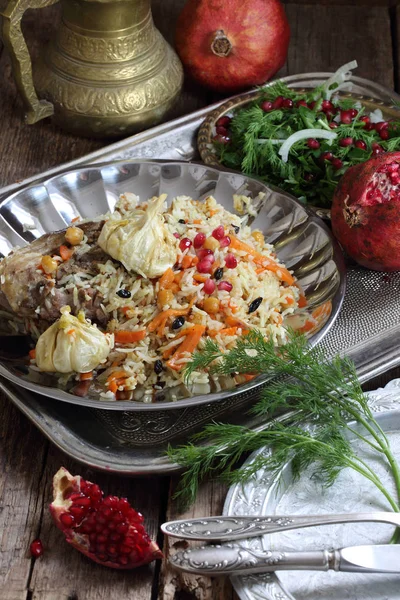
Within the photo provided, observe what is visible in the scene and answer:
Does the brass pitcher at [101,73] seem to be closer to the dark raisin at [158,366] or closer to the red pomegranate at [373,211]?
the red pomegranate at [373,211]

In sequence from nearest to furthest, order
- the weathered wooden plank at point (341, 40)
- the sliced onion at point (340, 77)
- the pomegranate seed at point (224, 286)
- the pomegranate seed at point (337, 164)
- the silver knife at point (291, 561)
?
the silver knife at point (291, 561), the pomegranate seed at point (224, 286), the pomegranate seed at point (337, 164), the sliced onion at point (340, 77), the weathered wooden plank at point (341, 40)

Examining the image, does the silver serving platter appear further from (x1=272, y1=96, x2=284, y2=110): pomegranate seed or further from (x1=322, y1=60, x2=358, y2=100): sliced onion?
(x1=322, y1=60, x2=358, y2=100): sliced onion

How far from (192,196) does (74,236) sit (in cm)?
70

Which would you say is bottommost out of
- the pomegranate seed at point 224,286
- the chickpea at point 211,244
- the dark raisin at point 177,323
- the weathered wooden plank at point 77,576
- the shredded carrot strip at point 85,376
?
the weathered wooden plank at point 77,576

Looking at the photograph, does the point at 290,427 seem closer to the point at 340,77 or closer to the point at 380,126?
the point at 380,126

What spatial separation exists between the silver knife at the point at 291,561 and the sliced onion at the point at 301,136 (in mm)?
1718

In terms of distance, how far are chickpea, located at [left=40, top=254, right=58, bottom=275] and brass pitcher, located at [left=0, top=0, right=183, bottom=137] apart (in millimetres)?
1270

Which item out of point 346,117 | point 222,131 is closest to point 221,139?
point 222,131

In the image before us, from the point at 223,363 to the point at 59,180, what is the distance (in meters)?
1.07

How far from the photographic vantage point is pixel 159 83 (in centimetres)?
364

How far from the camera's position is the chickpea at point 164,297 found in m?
2.45

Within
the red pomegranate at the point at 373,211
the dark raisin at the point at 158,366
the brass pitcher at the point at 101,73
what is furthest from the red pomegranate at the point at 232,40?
the dark raisin at the point at 158,366

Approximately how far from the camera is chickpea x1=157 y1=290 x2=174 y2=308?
8.05 ft

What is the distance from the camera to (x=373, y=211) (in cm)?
279
